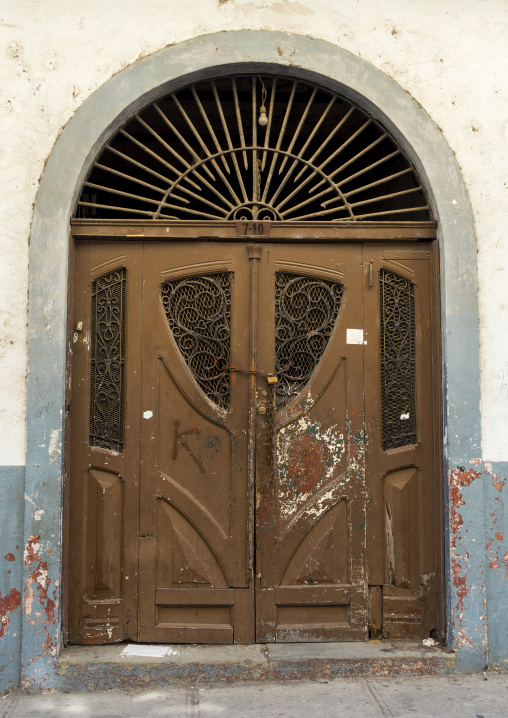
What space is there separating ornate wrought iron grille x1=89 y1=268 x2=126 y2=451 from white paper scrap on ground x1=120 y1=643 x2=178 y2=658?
1.12 m

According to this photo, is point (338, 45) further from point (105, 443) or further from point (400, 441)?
point (105, 443)

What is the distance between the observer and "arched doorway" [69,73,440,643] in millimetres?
3857

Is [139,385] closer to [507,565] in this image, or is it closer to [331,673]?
[331,673]

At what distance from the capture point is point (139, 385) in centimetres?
392

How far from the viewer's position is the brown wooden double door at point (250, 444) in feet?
12.6

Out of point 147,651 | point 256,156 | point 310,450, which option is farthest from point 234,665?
point 256,156

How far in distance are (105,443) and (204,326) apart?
903 mm

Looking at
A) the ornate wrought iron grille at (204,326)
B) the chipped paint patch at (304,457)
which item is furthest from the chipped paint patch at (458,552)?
the ornate wrought iron grille at (204,326)

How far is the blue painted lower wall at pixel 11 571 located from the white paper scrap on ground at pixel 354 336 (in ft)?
6.57

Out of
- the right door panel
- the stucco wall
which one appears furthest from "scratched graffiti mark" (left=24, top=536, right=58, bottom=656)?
the right door panel

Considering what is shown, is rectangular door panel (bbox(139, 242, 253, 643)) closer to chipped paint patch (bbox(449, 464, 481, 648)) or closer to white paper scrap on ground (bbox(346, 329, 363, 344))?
white paper scrap on ground (bbox(346, 329, 363, 344))

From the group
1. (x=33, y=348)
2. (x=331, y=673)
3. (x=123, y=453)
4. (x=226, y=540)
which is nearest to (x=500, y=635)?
(x=331, y=673)

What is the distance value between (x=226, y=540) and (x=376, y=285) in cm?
176

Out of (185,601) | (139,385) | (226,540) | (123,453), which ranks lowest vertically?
(185,601)
